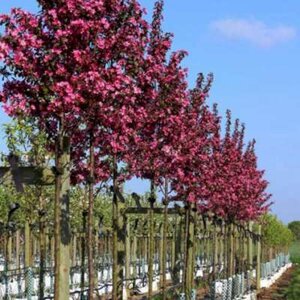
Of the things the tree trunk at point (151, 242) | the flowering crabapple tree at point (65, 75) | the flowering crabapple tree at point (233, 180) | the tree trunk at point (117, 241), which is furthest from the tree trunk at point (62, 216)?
the flowering crabapple tree at point (233, 180)

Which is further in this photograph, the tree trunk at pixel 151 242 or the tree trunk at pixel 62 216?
the tree trunk at pixel 151 242

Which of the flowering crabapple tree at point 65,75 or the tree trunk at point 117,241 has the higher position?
the flowering crabapple tree at point 65,75

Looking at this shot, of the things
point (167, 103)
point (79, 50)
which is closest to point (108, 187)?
point (167, 103)

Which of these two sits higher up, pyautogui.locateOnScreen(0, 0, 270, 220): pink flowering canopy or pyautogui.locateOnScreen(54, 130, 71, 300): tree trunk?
pyautogui.locateOnScreen(0, 0, 270, 220): pink flowering canopy

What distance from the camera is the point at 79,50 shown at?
9.66 m

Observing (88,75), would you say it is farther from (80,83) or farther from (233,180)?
(233,180)

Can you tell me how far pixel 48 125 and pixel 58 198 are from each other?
1.09m

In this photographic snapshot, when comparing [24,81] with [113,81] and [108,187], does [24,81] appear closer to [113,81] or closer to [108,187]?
[113,81]

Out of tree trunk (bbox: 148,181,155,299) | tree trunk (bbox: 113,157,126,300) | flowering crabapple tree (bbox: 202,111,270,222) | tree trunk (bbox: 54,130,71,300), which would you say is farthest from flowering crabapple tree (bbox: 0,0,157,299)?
flowering crabapple tree (bbox: 202,111,270,222)

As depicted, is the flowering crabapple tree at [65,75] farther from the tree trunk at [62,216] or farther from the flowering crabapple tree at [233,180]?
the flowering crabapple tree at [233,180]

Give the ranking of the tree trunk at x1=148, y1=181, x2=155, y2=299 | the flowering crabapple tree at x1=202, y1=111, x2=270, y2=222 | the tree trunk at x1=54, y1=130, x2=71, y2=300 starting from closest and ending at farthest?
the tree trunk at x1=54, y1=130, x2=71, y2=300 → the tree trunk at x1=148, y1=181, x2=155, y2=299 → the flowering crabapple tree at x1=202, y1=111, x2=270, y2=222

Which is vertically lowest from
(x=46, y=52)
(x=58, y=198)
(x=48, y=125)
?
(x=58, y=198)

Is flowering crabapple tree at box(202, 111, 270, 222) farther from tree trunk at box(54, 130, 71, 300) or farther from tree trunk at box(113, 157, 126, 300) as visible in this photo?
tree trunk at box(54, 130, 71, 300)

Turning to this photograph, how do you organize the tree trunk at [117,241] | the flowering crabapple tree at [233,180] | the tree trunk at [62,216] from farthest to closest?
the flowering crabapple tree at [233,180], the tree trunk at [117,241], the tree trunk at [62,216]
